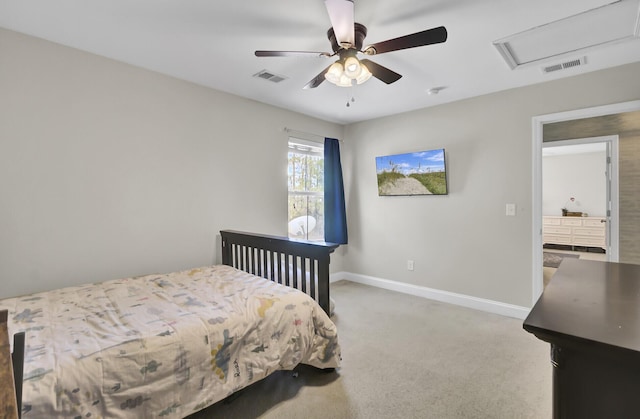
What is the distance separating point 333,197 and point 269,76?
1907 millimetres

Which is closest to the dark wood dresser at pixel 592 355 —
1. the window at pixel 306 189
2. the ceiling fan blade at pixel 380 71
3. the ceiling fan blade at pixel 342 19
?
the ceiling fan blade at pixel 342 19

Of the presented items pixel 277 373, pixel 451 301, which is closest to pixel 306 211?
pixel 451 301

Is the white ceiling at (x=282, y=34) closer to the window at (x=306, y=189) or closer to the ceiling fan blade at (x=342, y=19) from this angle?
the ceiling fan blade at (x=342, y=19)

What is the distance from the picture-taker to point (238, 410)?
1733 mm

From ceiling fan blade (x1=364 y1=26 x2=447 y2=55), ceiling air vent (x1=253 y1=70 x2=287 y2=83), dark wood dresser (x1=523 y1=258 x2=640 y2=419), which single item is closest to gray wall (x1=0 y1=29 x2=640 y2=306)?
ceiling air vent (x1=253 y1=70 x2=287 y2=83)

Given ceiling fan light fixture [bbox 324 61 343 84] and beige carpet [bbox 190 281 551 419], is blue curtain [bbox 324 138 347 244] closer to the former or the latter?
beige carpet [bbox 190 281 551 419]

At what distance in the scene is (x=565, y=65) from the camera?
255 centimetres

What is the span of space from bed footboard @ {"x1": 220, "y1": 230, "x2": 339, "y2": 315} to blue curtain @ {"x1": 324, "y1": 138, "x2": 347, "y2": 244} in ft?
5.05

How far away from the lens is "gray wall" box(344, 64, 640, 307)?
294 cm

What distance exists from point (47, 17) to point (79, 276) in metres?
1.75

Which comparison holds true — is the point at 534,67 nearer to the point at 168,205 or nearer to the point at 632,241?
the point at 632,241

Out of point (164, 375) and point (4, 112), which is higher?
point (4, 112)

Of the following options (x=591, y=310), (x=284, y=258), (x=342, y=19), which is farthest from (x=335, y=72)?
(x=591, y=310)

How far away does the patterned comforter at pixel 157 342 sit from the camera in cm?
122
